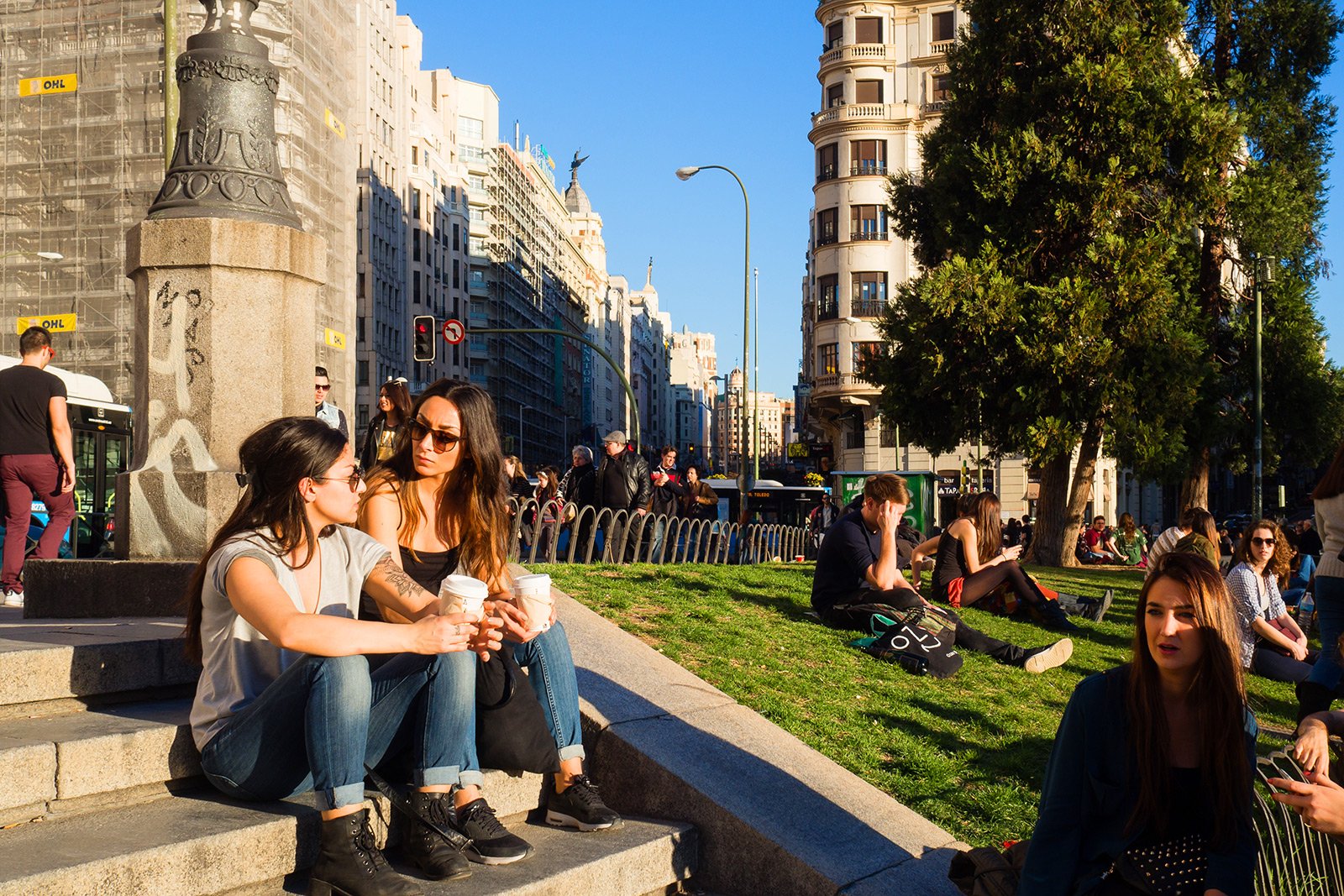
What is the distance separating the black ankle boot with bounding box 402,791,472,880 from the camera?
→ 3932mm

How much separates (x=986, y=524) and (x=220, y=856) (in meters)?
9.25

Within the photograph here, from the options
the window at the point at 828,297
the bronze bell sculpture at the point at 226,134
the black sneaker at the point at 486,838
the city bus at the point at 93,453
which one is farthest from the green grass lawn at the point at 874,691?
the window at the point at 828,297

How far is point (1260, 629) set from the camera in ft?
34.0

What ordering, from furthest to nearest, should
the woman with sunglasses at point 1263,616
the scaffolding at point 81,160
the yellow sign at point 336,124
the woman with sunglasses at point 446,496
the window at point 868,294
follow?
the window at point 868,294 → the yellow sign at point 336,124 → the scaffolding at point 81,160 → the woman with sunglasses at point 1263,616 → the woman with sunglasses at point 446,496

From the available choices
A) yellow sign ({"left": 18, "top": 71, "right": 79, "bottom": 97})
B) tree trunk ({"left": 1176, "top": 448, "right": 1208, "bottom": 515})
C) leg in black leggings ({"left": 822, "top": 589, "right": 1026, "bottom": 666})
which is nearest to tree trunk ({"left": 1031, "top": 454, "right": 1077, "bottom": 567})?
tree trunk ({"left": 1176, "top": 448, "right": 1208, "bottom": 515})

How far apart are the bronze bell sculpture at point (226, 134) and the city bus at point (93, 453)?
1463cm

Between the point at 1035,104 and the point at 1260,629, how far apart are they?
16.6 m

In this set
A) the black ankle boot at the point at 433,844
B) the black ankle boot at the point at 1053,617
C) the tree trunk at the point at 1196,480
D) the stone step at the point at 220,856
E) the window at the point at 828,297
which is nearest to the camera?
the stone step at the point at 220,856

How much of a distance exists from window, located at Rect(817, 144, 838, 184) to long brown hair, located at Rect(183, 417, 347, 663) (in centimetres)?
5184

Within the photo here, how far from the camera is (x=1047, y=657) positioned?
8.99m

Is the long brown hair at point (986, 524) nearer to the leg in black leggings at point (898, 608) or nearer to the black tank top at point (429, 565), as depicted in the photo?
the leg in black leggings at point (898, 608)

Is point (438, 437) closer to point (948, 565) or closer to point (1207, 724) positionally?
point (1207, 724)

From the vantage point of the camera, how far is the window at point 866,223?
52.9m

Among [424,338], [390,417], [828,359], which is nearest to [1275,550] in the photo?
[390,417]
